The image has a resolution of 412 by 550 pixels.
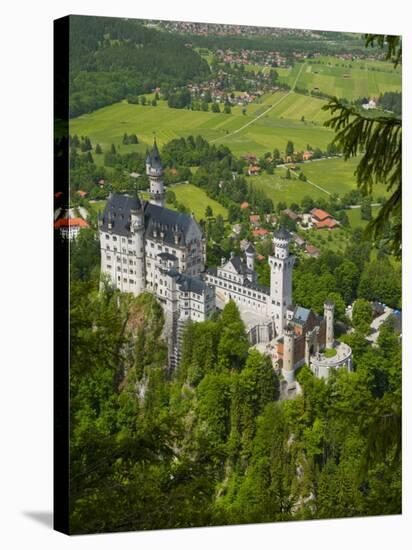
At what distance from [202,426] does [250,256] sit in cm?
191

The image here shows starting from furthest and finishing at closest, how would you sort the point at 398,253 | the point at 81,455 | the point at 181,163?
the point at 181,163 → the point at 81,455 → the point at 398,253

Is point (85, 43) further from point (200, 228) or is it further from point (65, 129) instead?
point (200, 228)

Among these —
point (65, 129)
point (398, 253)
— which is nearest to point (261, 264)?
point (65, 129)

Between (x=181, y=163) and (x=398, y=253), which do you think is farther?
(x=181, y=163)

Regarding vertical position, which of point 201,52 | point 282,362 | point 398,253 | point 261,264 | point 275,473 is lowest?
point 275,473

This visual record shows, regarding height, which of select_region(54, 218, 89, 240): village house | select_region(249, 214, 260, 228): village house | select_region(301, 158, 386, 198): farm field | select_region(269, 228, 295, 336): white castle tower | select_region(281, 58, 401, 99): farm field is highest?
select_region(281, 58, 401, 99): farm field

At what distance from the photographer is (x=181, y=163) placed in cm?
1230

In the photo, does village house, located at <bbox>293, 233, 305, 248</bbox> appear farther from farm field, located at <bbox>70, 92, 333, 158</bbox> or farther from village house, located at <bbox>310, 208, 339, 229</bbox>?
farm field, located at <bbox>70, 92, 333, 158</bbox>

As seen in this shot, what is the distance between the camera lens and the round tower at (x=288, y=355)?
12.6m

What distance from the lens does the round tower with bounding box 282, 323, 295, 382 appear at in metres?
12.6

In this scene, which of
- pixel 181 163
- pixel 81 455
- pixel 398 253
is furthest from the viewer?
pixel 181 163

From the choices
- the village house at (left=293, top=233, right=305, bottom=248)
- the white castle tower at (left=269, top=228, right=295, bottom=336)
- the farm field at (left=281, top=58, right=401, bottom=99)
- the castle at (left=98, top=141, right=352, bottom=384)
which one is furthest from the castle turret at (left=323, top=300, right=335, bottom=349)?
the farm field at (left=281, top=58, right=401, bottom=99)

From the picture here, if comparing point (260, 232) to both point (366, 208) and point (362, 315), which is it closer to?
point (366, 208)

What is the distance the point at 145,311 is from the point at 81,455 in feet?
5.35
